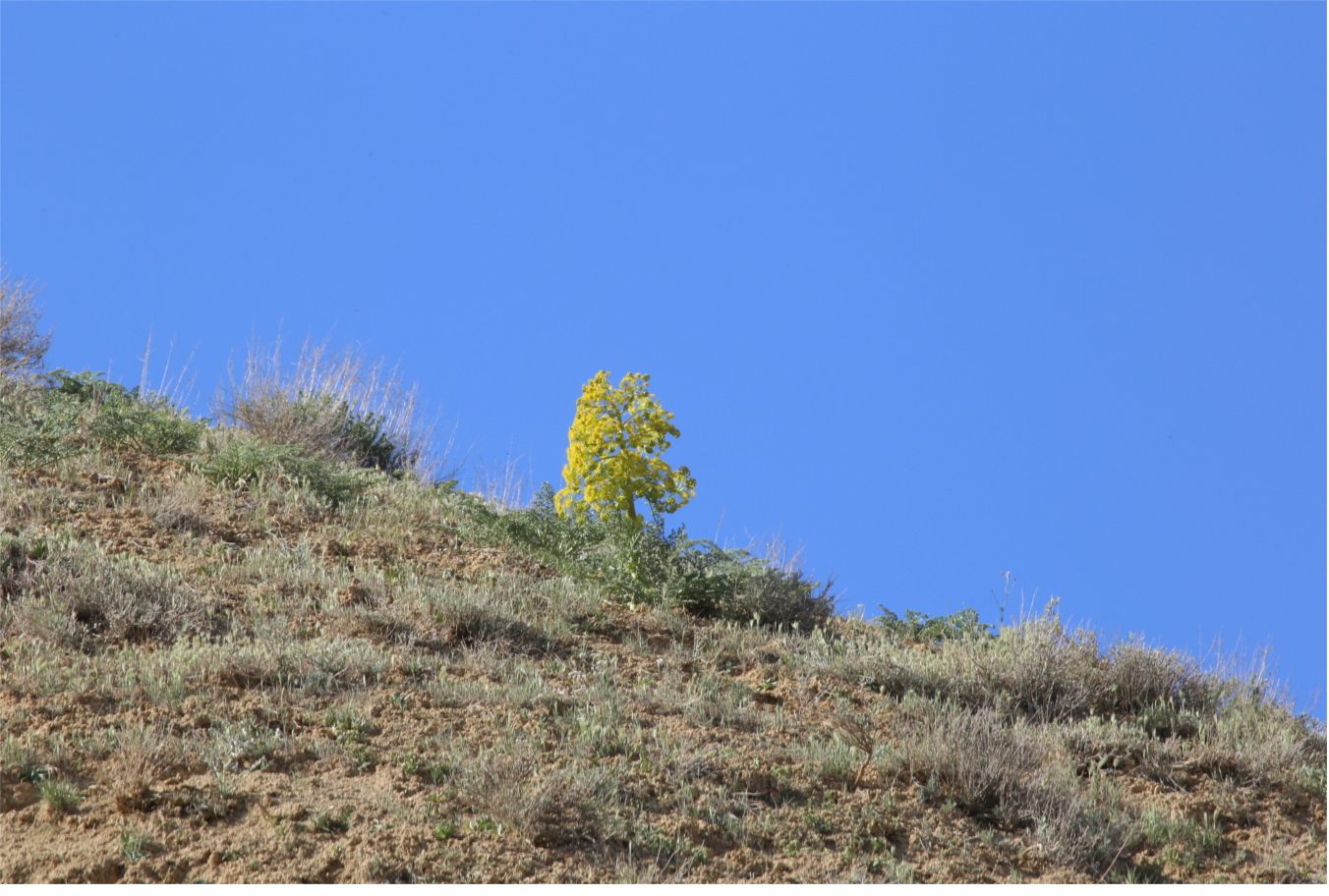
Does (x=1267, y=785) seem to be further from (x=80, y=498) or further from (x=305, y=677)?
(x=80, y=498)

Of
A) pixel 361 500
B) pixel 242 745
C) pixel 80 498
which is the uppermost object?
pixel 361 500

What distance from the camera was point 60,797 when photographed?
485 centimetres

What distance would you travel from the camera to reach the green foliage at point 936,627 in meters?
8.59

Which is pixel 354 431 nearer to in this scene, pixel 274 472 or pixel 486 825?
pixel 274 472

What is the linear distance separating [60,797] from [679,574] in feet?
14.6

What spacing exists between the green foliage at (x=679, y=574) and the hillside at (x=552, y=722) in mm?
22

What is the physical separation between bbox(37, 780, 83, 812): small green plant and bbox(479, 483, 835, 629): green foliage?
159 inches

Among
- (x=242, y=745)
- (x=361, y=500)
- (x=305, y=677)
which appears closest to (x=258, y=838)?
(x=242, y=745)

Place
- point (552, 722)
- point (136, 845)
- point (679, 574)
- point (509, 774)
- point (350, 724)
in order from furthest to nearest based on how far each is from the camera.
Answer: point (679, 574), point (552, 722), point (350, 724), point (509, 774), point (136, 845)

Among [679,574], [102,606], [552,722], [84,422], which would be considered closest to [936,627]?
[679,574]

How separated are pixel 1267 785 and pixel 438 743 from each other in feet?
14.4

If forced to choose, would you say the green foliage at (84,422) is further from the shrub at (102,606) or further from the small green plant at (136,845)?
the small green plant at (136,845)

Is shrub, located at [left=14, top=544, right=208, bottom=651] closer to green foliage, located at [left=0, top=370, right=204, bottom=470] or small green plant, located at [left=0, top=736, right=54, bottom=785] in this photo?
small green plant, located at [left=0, top=736, right=54, bottom=785]

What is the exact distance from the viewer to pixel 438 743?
5.50m
